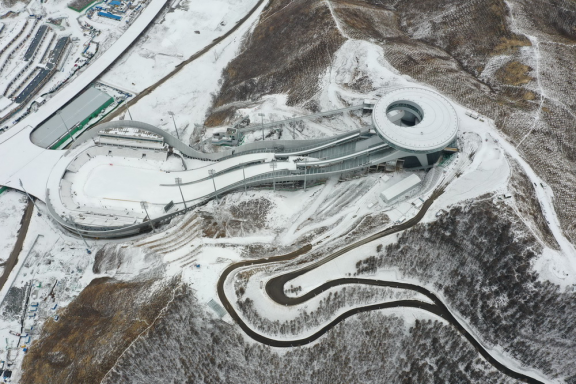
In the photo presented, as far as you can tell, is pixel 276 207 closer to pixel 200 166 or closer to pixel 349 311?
pixel 200 166

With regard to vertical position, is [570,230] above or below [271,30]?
below

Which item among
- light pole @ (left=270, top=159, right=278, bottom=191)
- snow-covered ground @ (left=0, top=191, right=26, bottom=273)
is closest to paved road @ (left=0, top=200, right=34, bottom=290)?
snow-covered ground @ (left=0, top=191, right=26, bottom=273)

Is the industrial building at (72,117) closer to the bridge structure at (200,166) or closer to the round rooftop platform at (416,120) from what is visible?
the bridge structure at (200,166)

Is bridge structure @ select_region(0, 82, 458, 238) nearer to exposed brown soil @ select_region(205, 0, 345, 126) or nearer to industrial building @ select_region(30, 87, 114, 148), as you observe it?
industrial building @ select_region(30, 87, 114, 148)

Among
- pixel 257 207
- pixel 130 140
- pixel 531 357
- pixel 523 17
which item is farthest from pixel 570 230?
pixel 130 140

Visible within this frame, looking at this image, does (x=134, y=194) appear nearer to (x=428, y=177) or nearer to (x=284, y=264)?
(x=284, y=264)

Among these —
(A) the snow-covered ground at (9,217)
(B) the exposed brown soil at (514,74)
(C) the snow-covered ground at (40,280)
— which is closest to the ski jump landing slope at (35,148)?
(A) the snow-covered ground at (9,217)
